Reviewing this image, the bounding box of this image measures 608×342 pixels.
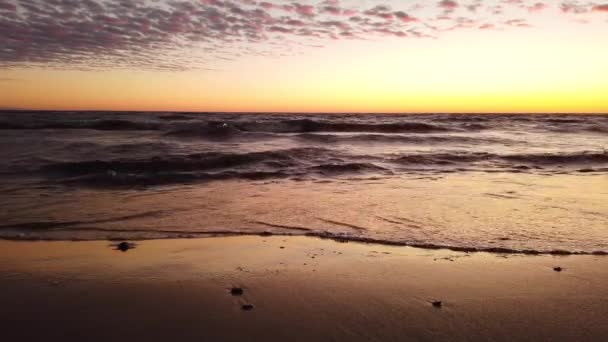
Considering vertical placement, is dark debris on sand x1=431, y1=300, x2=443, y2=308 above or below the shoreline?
above

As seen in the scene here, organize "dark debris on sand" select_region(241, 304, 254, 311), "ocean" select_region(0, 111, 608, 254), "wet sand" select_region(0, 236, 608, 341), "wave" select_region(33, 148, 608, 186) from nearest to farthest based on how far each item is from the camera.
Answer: "wet sand" select_region(0, 236, 608, 341) → "dark debris on sand" select_region(241, 304, 254, 311) → "ocean" select_region(0, 111, 608, 254) → "wave" select_region(33, 148, 608, 186)

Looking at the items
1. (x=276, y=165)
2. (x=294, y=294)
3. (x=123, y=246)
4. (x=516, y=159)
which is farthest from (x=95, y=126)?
(x=294, y=294)

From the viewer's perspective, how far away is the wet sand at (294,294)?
105 inches

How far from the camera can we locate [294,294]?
3.28 m

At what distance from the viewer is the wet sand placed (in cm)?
267

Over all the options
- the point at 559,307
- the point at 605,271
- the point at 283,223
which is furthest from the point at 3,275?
the point at 605,271

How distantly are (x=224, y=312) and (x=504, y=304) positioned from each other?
2.00 meters

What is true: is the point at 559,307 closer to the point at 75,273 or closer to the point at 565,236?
the point at 565,236

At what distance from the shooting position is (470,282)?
137 inches

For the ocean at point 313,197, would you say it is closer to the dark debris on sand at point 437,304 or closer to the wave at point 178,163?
the wave at point 178,163

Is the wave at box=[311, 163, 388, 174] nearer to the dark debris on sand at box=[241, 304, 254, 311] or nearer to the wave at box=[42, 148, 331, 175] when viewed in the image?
the wave at box=[42, 148, 331, 175]

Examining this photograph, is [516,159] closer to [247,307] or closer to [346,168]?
[346,168]

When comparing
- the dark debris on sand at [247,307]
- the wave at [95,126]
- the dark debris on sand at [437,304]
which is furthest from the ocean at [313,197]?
the wave at [95,126]

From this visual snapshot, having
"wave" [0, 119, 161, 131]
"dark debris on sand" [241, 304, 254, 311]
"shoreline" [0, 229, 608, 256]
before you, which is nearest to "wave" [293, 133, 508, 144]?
"wave" [0, 119, 161, 131]
